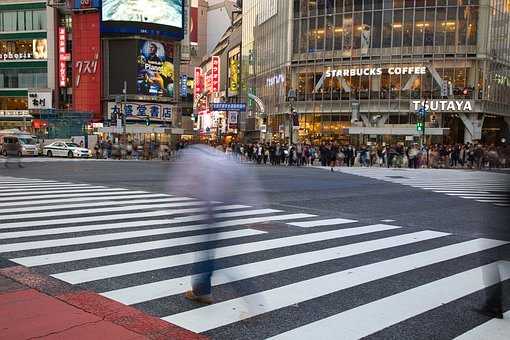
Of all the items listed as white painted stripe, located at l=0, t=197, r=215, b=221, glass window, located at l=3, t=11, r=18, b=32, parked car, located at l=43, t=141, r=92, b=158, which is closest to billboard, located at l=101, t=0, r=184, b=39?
A: glass window, located at l=3, t=11, r=18, b=32

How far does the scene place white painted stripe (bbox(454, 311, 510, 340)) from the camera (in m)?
4.51

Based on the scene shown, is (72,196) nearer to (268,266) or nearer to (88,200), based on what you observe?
(88,200)

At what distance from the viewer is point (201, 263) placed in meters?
5.71

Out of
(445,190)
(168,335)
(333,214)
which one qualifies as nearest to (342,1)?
(445,190)

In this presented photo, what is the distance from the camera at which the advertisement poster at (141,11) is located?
6262cm

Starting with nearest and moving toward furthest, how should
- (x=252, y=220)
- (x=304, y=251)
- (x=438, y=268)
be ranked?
1. (x=438, y=268)
2. (x=304, y=251)
3. (x=252, y=220)

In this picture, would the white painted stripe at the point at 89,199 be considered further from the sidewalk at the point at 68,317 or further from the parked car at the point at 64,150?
the parked car at the point at 64,150

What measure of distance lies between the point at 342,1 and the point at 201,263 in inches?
2144

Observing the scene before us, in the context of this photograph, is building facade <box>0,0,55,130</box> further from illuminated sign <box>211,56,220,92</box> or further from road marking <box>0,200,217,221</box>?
road marking <box>0,200,217,221</box>

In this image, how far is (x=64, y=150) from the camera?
4228cm

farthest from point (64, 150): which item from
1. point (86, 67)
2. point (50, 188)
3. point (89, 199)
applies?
point (89, 199)

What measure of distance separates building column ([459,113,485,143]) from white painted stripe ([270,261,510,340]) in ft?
156

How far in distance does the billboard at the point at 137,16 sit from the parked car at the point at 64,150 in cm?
2501

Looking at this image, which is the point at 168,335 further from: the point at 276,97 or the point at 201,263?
the point at 276,97
